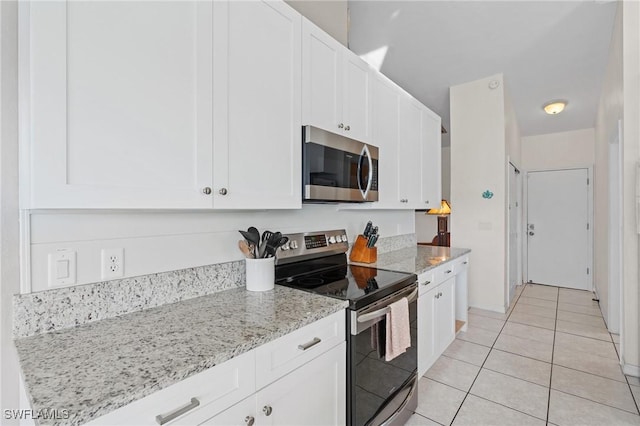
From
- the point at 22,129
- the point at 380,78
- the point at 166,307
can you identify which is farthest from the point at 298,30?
the point at 166,307

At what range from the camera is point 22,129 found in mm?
825

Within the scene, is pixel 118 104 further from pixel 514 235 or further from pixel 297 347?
pixel 514 235

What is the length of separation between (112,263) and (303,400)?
905mm

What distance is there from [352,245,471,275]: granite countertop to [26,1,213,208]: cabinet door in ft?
4.85

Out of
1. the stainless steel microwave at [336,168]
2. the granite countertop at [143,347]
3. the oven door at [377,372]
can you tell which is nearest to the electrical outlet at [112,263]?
the granite countertop at [143,347]

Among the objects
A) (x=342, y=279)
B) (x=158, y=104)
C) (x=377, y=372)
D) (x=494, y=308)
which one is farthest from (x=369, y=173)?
(x=494, y=308)

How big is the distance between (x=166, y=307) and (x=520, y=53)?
417cm

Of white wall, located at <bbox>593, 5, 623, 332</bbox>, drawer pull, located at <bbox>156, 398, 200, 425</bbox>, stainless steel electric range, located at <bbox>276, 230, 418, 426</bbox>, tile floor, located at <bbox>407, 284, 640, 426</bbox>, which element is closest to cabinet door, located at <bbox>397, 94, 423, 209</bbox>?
stainless steel electric range, located at <bbox>276, 230, 418, 426</bbox>

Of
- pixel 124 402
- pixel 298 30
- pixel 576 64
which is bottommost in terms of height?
pixel 124 402

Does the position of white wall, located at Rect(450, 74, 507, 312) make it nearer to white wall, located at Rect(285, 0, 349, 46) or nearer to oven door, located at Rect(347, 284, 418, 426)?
white wall, located at Rect(285, 0, 349, 46)

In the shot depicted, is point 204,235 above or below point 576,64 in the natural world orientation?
below

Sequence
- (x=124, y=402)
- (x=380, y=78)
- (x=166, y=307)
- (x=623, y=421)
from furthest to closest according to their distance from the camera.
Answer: (x=380, y=78) < (x=623, y=421) < (x=166, y=307) < (x=124, y=402)

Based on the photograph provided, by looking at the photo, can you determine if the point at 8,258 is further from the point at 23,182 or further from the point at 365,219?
the point at 365,219

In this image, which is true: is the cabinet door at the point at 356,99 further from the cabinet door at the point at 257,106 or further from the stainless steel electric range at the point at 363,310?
the stainless steel electric range at the point at 363,310
